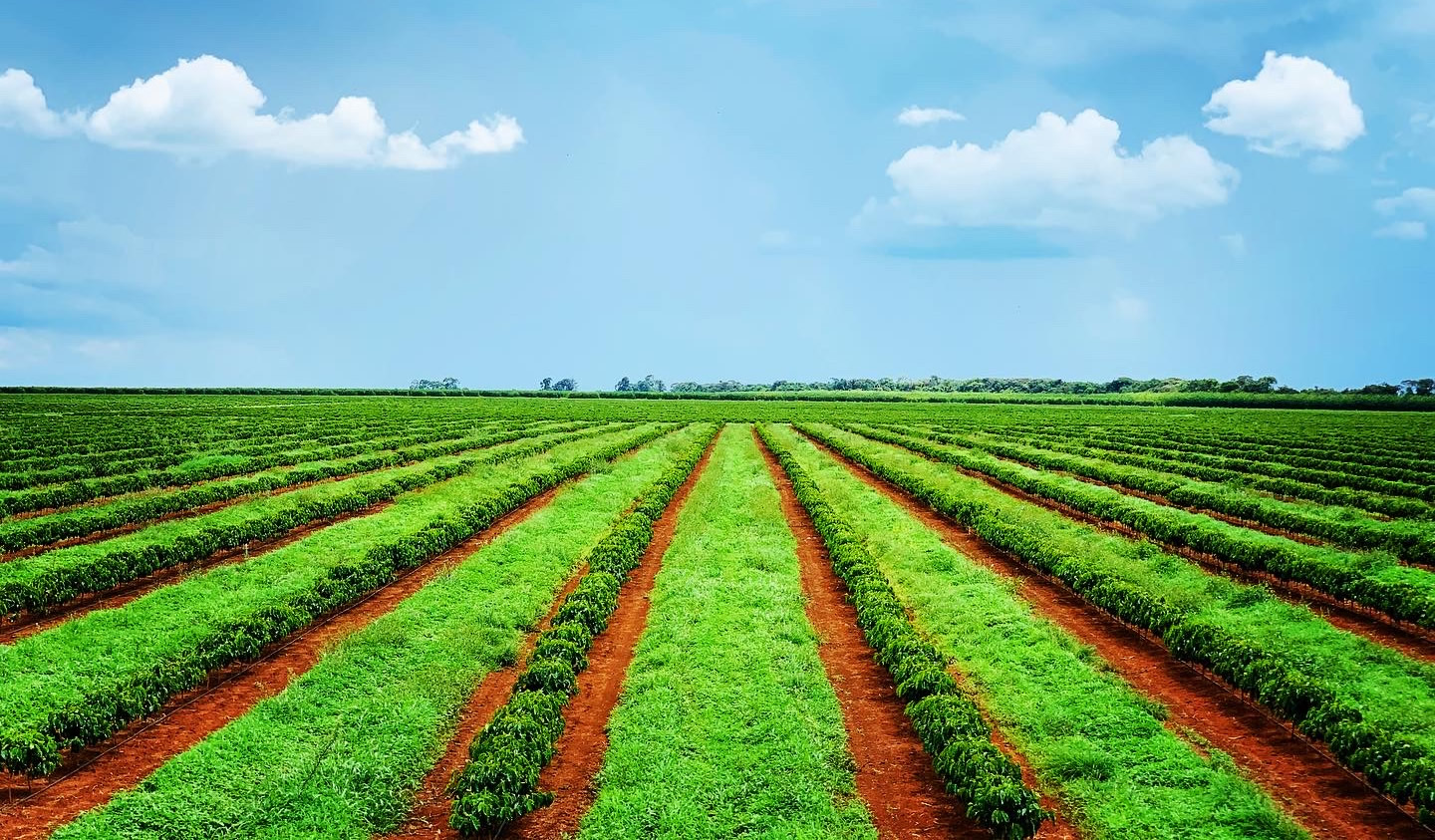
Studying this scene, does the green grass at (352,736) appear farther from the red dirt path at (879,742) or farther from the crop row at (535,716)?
the red dirt path at (879,742)

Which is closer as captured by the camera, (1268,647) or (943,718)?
(943,718)

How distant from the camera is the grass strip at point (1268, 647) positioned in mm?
12445

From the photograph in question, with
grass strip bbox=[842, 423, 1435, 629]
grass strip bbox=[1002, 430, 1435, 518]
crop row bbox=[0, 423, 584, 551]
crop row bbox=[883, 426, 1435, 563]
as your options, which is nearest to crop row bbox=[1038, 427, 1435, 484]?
grass strip bbox=[1002, 430, 1435, 518]

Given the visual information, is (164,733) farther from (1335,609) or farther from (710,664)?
(1335,609)

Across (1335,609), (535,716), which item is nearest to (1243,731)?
(1335,609)

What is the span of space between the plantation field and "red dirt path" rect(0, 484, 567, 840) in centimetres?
7

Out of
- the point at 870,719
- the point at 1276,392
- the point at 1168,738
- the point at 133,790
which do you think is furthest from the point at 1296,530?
the point at 1276,392

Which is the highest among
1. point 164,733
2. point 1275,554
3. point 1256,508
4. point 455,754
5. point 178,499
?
point 178,499

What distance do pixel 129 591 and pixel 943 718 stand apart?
2068 centimetres

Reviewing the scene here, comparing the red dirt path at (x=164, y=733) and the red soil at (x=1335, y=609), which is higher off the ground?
the red soil at (x=1335, y=609)

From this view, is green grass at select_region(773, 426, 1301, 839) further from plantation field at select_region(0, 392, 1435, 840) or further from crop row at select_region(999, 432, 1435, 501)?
crop row at select_region(999, 432, 1435, 501)

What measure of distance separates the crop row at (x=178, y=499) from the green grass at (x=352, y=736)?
46.2ft

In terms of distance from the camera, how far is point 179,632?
710 inches

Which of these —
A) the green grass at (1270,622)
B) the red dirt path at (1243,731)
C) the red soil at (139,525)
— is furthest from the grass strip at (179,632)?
the green grass at (1270,622)
